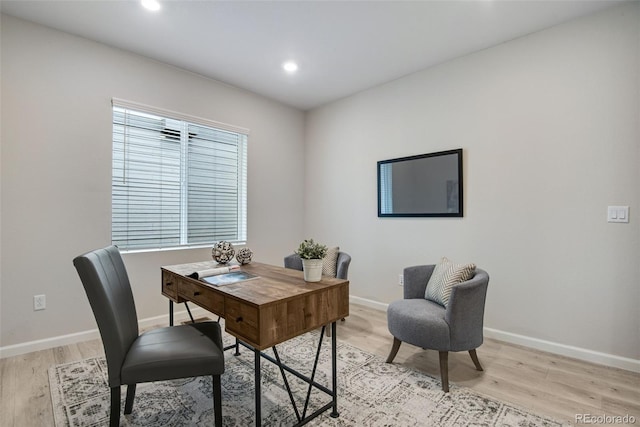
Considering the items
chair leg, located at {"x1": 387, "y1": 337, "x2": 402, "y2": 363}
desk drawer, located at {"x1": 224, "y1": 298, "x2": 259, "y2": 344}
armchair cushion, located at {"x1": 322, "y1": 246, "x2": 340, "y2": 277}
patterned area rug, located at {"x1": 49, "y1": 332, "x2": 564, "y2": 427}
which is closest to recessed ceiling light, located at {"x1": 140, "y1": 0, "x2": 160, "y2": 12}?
desk drawer, located at {"x1": 224, "y1": 298, "x2": 259, "y2": 344}

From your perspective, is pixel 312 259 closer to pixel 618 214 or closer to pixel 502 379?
pixel 502 379

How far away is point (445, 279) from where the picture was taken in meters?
2.36

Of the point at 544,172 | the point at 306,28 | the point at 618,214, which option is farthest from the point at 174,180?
the point at 618,214

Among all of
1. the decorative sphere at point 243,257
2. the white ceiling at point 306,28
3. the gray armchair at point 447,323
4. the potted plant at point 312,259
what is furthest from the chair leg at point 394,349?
the white ceiling at point 306,28

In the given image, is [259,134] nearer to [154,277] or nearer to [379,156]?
[379,156]

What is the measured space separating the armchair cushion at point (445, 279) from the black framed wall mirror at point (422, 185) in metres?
0.87

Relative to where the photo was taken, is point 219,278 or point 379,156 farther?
point 379,156

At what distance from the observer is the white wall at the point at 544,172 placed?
2307mm

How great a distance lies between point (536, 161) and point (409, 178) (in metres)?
1.19

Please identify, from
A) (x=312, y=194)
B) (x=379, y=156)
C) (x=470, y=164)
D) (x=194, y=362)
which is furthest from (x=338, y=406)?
(x=312, y=194)

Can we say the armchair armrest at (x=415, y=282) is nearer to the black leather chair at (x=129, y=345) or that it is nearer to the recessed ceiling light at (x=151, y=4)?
the black leather chair at (x=129, y=345)

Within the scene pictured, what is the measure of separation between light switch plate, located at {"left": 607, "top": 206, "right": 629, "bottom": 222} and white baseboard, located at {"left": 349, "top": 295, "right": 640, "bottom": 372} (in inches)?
41.3

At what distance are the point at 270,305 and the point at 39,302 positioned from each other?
2.47 m

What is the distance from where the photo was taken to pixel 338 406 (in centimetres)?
183
